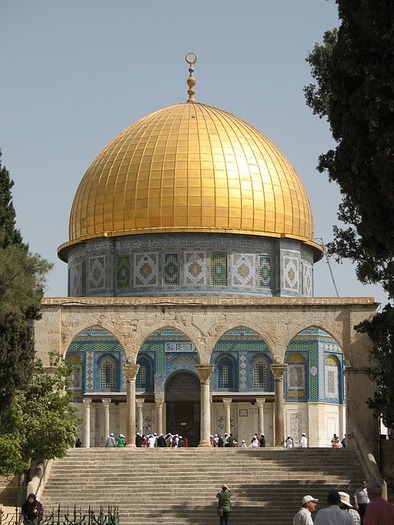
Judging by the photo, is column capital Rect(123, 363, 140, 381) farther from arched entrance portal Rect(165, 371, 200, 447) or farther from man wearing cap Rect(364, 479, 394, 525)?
man wearing cap Rect(364, 479, 394, 525)

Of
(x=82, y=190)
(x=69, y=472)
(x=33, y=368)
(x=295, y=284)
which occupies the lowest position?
(x=69, y=472)

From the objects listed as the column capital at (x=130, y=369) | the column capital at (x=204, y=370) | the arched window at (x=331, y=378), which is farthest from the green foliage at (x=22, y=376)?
the arched window at (x=331, y=378)

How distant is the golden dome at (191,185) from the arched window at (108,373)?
3613 mm

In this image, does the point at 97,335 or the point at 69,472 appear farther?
the point at 97,335

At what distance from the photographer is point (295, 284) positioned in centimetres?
3497

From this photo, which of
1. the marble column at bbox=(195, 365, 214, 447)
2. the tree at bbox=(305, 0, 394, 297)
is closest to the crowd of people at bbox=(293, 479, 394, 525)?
the tree at bbox=(305, 0, 394, 297)

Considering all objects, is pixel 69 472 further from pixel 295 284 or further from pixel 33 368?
pixel 295 284

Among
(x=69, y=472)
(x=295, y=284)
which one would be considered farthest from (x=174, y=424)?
(x=69, y=472)

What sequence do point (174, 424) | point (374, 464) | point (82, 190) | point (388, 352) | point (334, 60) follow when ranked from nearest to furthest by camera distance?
point (334, 60), point (388, 352), point (374, 464), point (174, 424), point (82, 190)

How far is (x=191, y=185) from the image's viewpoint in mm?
34531

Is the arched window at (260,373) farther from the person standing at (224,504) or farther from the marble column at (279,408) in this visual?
the person standing at (224,504)

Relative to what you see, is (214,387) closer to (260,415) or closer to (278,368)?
(260,415)

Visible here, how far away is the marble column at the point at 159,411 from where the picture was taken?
32869 mm

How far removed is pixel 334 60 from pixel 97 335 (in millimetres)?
20255
